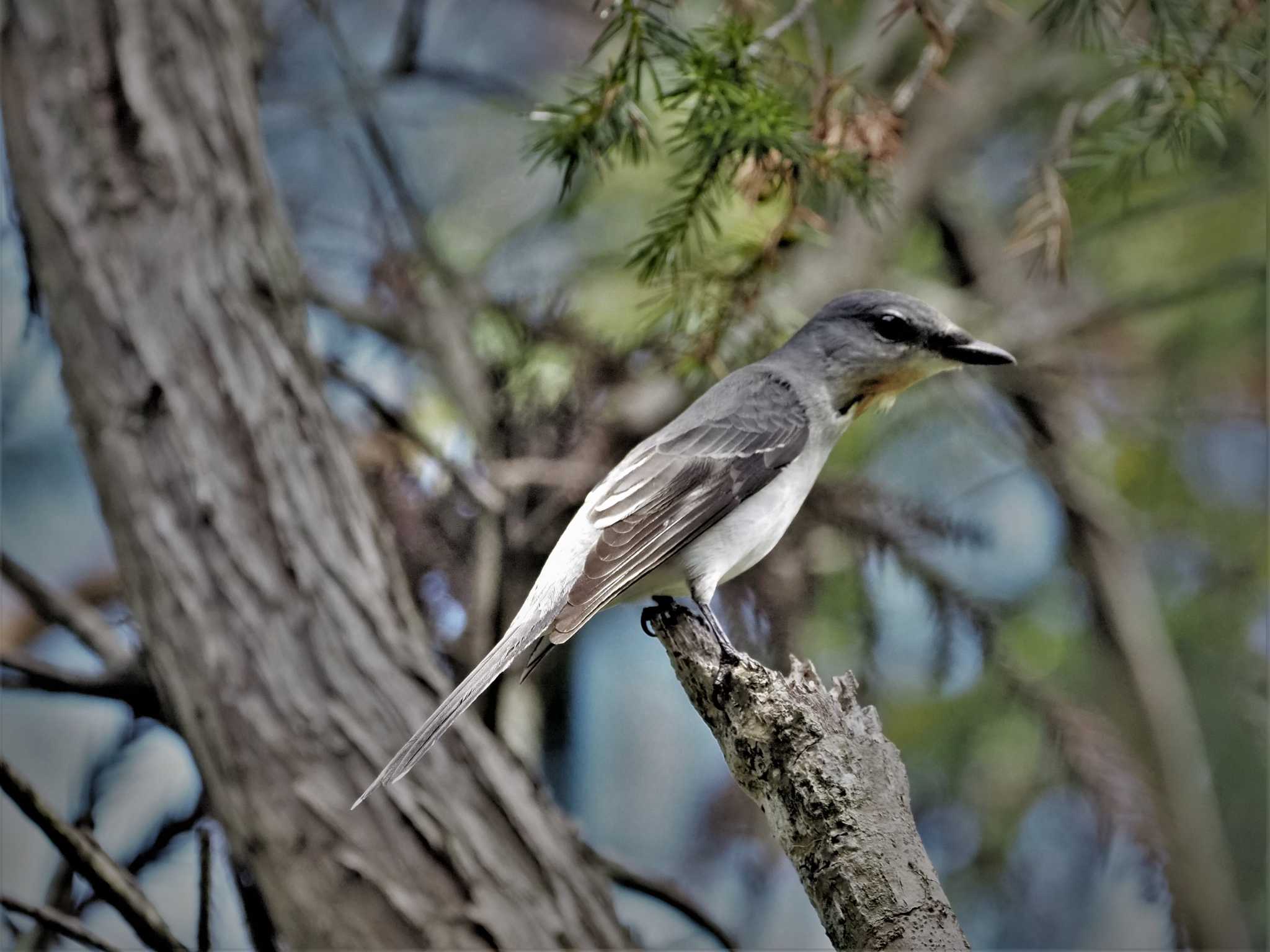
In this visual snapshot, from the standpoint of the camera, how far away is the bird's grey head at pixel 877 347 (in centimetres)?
209

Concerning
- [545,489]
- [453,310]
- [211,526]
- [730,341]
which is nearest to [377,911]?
[211,526]

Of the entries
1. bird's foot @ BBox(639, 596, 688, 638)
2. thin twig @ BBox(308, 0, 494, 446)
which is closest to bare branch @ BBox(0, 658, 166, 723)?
thin twig @ BBox(308, 0, 494, 446)

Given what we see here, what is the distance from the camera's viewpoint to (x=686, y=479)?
6.51ft

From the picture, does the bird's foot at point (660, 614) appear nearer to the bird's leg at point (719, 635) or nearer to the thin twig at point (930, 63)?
the bird's leg at point (719, 635)

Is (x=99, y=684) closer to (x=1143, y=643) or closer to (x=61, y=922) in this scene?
(x=61, y=922)

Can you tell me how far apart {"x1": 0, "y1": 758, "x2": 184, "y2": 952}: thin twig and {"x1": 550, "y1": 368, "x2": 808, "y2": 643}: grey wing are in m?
0.92

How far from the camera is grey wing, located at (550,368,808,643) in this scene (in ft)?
6.01

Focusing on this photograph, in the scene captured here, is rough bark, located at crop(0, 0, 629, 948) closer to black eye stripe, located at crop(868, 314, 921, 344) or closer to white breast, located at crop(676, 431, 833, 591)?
white breast, located at crop(676, 431, 833, 591)

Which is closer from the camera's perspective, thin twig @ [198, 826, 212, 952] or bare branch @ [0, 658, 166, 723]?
thin twig @ [198, 826, 212, 952]

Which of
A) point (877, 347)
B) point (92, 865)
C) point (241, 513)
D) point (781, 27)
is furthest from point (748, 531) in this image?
point (92, 865)

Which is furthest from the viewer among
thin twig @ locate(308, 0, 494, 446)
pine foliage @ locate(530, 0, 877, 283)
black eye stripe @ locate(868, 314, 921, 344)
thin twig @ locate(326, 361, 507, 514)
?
thin twig @ locate(308, 0, 494, 446)

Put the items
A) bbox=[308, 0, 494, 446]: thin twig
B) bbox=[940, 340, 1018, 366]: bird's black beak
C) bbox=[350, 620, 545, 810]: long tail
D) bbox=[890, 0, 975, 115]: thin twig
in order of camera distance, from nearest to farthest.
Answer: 1. bbox=[350, 620, 545, 810]: long tail
2. bbox=[890, 0, 975, 115]: thin twig
3. bbox=[940, 340, 1018, 366]: bird's black beak
4. bbox=[308, 0, 494, 446]: thin twig

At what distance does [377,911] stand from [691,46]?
1.60m

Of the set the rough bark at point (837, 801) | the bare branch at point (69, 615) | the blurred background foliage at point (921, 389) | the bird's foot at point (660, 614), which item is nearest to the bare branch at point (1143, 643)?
Result: the blurred background foliage at point (921, 389)
